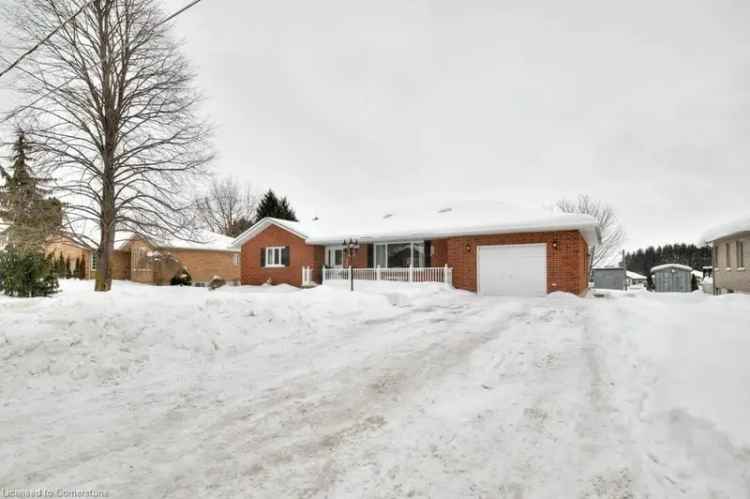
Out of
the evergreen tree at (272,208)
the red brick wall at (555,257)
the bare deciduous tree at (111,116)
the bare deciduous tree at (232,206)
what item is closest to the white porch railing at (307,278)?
the bare deciduous tree at (111,116)

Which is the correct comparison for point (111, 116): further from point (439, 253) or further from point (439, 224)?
point (439, 253)

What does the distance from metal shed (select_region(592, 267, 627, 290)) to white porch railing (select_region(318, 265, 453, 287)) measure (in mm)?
21646

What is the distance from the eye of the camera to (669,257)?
247 ft

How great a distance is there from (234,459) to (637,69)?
17.0 meters

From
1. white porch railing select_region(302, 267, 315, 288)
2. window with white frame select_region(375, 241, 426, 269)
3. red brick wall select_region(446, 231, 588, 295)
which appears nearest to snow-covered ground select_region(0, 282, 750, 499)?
red brick wall select_region(446, 231, 588, 295)

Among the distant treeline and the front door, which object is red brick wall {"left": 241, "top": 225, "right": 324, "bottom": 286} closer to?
the front door

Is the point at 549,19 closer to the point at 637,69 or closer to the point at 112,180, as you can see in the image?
the point at 637,69

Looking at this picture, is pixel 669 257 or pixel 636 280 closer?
pixel 636 280

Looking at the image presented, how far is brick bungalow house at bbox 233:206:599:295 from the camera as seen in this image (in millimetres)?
14875

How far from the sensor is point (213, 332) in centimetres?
650

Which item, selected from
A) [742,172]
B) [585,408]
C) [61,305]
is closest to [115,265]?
[61,305]

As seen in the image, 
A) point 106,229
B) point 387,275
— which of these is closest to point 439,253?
point 387,275

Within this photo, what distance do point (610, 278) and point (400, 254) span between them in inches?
878

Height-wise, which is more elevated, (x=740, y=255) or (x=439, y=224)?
(x=439, y=224)
